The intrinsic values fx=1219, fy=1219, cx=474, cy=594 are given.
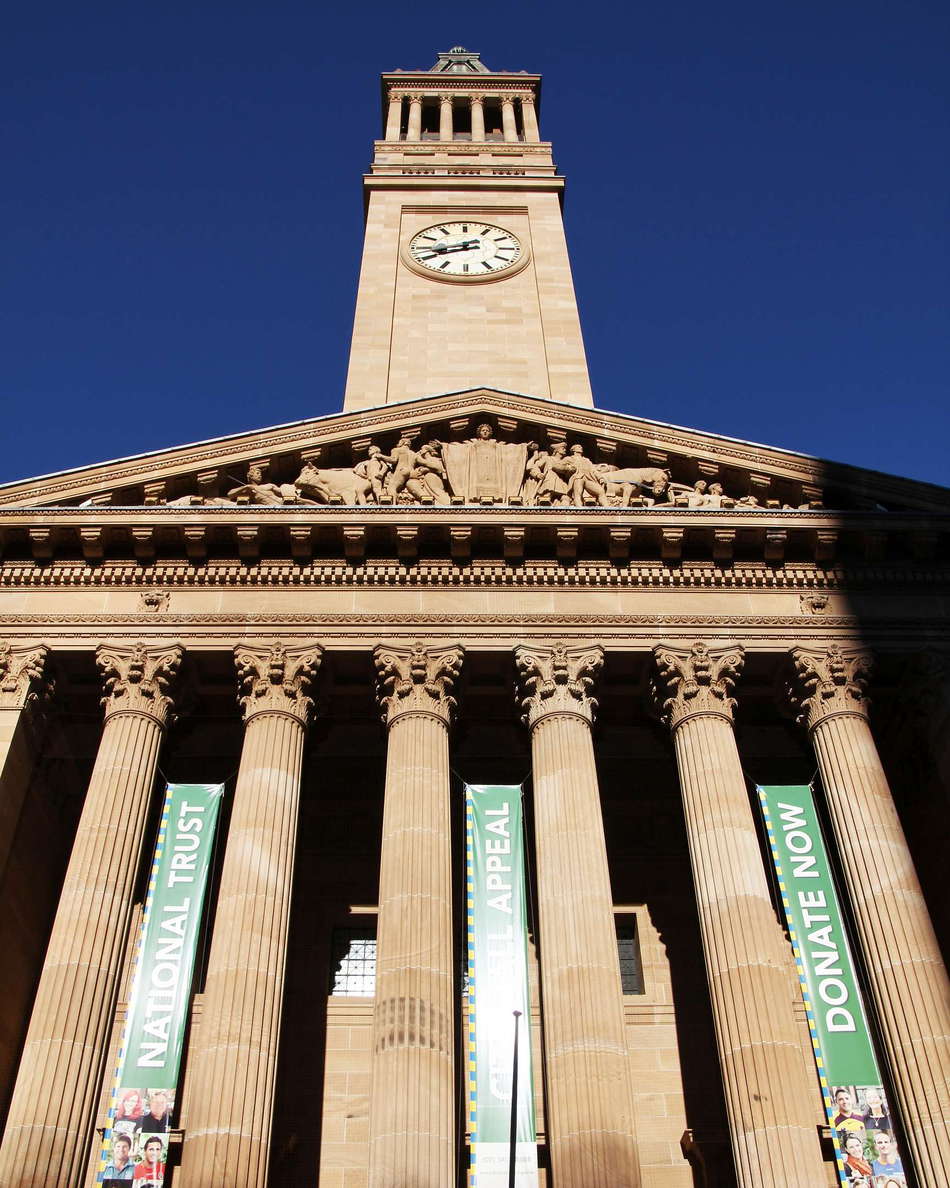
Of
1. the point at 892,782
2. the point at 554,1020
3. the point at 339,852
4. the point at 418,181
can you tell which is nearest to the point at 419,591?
the point at 339,852

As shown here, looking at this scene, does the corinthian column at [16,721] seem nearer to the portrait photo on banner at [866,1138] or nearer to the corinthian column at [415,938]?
the corinthian column at [415,938]

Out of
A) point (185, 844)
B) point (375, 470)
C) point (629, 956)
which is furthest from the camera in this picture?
point (375, 470)

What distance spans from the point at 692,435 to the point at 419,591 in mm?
7370

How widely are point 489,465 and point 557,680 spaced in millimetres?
6032

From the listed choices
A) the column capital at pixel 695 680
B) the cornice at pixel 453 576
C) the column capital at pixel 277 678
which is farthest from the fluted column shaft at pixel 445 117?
the column capital at pixel 695 680

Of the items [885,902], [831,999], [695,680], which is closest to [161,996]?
[831,999]

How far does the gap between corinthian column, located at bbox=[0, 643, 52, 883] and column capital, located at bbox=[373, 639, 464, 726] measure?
6548mm

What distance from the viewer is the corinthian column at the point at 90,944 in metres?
17.8

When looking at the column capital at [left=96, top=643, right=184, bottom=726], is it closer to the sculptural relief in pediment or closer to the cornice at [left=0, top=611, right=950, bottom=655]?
the cornice at [left=0, top=611, right=950, bottom=655]

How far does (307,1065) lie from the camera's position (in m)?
23.7

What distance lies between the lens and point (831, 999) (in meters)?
19.5

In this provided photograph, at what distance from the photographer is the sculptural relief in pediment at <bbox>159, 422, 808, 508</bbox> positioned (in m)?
26.2

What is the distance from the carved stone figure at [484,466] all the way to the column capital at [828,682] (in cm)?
715

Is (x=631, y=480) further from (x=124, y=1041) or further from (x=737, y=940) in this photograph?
(x=124, y=1041)
